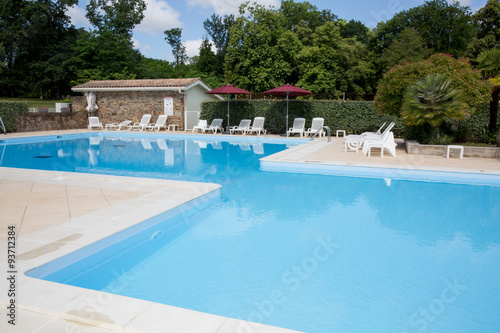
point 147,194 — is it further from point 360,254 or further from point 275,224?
point 360,254

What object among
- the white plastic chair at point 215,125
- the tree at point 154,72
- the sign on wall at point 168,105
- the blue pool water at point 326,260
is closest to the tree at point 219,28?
the tree at point 154,72

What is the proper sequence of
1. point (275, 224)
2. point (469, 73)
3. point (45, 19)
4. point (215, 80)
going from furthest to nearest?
point (215, 80), point (45, 19), point (469, 73), point (275, 224)

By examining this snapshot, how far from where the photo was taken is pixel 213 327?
93.1 inches

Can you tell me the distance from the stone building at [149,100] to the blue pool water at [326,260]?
13.3 metres

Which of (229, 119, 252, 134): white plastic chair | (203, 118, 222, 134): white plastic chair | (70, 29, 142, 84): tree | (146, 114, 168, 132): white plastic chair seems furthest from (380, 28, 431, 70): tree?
(70, 29, 142, 84): tree

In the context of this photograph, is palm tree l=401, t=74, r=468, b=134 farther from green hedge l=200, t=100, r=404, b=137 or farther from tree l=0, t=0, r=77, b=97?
tree l=0, t=0, r=77, b=97

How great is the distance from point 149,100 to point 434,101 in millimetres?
14861

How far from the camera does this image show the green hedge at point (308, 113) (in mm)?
16469

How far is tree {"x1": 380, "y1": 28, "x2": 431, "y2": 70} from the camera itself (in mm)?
29516

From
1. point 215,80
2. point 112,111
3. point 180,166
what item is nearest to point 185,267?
point 180,166

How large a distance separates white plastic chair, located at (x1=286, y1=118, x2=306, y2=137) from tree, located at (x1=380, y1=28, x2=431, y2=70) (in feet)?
55.5

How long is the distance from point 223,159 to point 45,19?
3379cm

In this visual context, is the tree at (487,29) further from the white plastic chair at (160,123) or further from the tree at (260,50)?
the white plastic chair at (160,123)

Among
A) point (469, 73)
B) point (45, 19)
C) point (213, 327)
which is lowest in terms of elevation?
point (213, 327)
